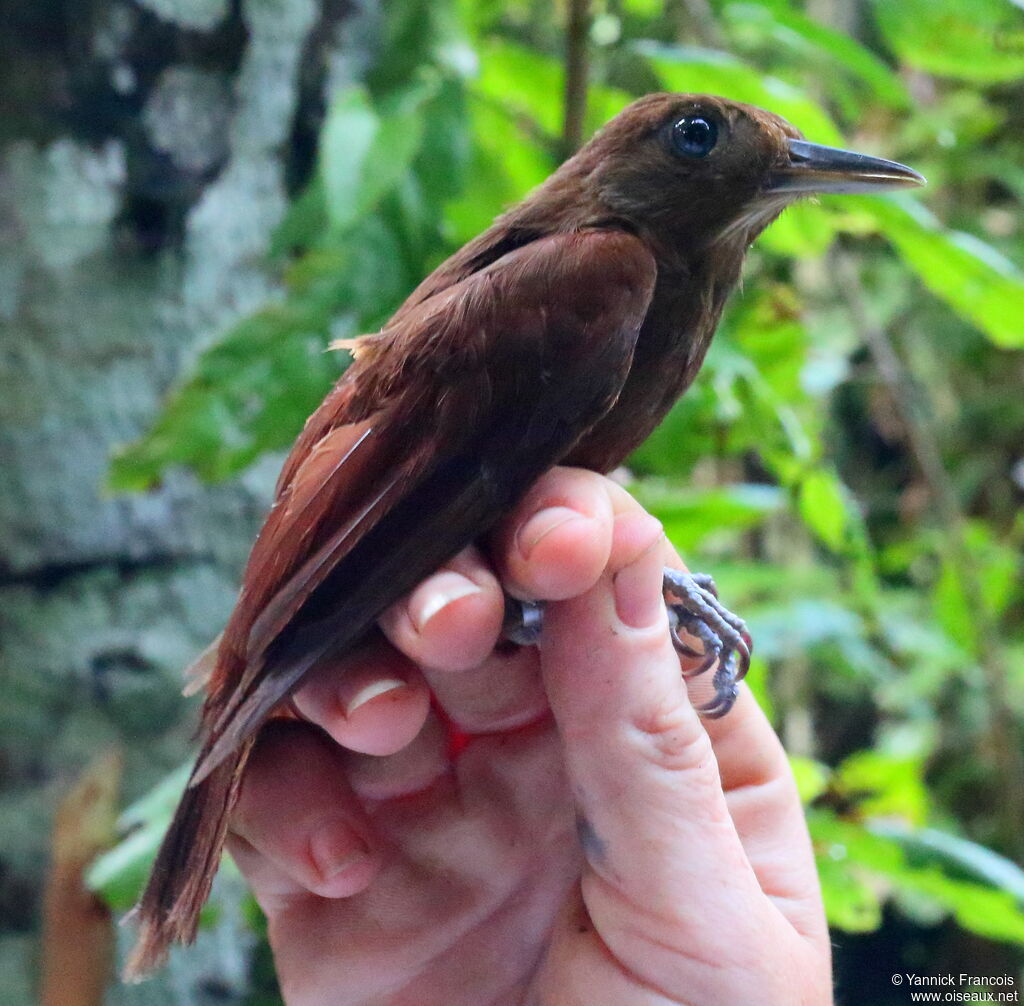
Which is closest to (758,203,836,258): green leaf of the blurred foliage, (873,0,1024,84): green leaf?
the blurred foliage

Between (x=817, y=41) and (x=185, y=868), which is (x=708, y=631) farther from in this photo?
(x=817, y=41)

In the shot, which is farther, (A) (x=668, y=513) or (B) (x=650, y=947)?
(A) (x=668, y=513)

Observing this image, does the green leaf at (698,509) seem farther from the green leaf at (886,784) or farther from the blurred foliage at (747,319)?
the green leaf at (886,784)

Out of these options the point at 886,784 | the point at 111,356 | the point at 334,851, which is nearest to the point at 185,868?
the point at 334,851

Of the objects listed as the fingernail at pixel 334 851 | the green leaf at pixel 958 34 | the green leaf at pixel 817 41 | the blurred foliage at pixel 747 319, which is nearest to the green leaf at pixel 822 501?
the blurred foliage at pixel 747 319

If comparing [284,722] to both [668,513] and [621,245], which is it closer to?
[668,513]

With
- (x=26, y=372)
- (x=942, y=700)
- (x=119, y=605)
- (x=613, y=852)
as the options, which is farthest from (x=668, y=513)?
(x=942, y=700)

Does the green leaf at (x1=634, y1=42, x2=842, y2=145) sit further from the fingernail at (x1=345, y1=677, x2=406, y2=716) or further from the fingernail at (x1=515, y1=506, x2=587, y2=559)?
the fingernail at (x1=345, y1=677, x2=406, y2=716)

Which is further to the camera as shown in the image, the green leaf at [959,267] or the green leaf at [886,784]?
the green leaf at [886,784]
